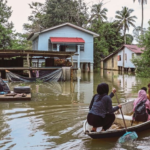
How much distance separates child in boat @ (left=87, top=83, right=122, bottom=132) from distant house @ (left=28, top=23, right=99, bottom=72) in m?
26.7

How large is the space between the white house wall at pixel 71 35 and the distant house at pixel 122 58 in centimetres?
618

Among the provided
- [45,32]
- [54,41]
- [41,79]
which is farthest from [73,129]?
[45,32]

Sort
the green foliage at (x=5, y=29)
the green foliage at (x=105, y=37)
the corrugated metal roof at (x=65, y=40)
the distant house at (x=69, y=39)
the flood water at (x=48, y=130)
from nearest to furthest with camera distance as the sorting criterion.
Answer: the flood water at (x=48, y=130), the green foliage at (x=5, y=29), the corrugated metal roof at (x=65, y=40), the distant house at (x=69, y=39), the green foliage at (x=105, y=37)

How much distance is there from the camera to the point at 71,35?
34.2 m

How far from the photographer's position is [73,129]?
7.06 meters

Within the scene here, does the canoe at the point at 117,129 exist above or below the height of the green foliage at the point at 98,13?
below

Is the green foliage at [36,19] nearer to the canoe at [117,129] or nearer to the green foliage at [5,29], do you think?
the green foliage at [5,29]

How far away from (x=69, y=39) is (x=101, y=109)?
27891 millimetres

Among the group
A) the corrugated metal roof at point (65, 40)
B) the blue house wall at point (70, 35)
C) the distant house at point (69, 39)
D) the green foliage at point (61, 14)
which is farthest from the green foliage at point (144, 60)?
the green foliage at point (61, 14)

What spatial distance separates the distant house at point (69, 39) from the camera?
3316 centimetres

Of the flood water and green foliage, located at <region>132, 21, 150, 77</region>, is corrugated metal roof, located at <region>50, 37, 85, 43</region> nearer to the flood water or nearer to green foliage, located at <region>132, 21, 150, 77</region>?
green foliage, located at <region>132, 21, 150, 77</region>

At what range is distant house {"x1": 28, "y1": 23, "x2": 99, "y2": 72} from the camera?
33.2 m

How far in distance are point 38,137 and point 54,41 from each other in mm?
25824

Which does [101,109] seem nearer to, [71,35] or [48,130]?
[48,130]
